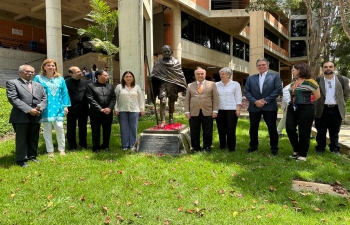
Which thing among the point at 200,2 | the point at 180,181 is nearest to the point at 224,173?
the point at 180,181

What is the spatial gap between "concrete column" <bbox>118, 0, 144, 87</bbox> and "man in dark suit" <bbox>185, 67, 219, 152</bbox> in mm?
3446

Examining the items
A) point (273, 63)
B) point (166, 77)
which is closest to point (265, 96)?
point (166, 77)

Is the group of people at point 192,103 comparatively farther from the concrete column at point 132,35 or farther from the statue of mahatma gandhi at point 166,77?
the concrete column at point 132,35

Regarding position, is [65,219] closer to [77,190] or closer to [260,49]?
[77,190]

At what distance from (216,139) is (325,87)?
2.91 metres

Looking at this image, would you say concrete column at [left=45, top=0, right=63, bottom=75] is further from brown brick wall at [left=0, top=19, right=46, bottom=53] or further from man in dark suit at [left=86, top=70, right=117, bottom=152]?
brown brick wall at [left=0, top=19, right=46, bottom=53]

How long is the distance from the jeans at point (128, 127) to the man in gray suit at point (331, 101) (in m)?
3.86

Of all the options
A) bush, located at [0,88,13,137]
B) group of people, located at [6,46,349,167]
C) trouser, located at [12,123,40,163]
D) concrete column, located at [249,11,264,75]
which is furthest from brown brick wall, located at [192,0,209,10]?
trouser, located at [12,123,40,163]

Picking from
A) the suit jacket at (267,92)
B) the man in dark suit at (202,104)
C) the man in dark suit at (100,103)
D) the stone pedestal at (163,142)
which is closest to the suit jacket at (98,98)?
the man in dark suit at (100,103)

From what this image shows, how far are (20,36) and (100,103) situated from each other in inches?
853

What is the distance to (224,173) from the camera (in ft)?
15.0

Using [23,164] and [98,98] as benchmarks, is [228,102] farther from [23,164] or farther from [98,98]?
[23,164]

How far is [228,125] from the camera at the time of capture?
5652mm

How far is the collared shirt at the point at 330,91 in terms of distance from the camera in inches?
216
